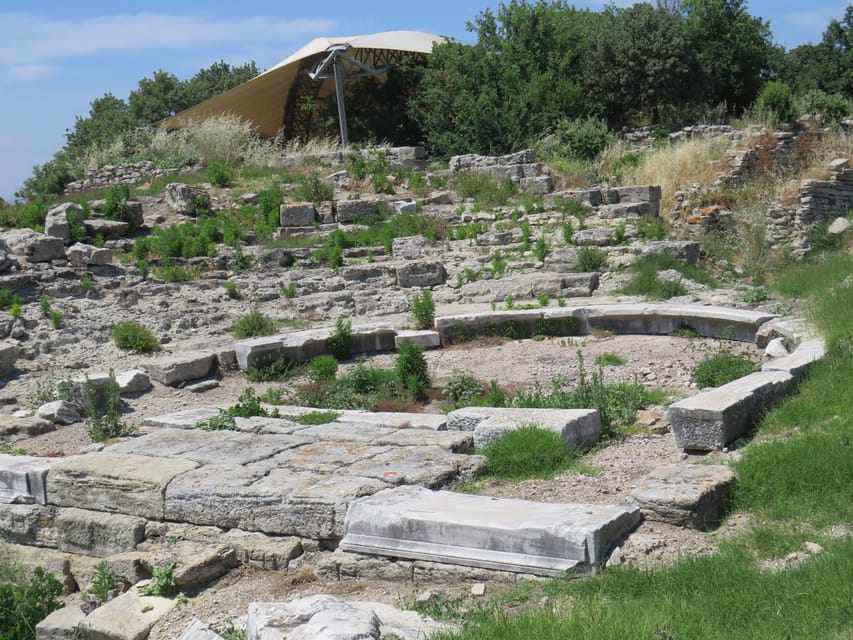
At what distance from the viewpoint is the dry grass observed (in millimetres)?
17281

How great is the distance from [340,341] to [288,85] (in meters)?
20.2

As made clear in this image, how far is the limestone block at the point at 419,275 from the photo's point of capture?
13641mm

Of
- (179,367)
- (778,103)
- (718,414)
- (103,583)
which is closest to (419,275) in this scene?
(179,367)

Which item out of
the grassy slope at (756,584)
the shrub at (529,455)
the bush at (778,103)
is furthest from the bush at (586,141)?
the grassy slope at (756,584)

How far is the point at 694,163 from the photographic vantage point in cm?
1803

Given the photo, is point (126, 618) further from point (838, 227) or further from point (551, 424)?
point (838, 227)

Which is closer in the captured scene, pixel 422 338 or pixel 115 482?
pixel 115 482

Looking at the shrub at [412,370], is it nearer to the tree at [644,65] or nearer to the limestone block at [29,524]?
the limestone block at [29,524]

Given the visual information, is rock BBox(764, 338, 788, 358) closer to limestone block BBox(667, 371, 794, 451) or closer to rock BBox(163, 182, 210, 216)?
limestone block BBox(667, 371, 794, 451)

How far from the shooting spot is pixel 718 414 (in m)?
5.88

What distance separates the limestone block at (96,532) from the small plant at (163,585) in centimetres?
92

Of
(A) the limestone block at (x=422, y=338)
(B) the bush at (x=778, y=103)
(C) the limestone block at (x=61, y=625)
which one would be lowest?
(C) the limestone block at (x=61, y=625)

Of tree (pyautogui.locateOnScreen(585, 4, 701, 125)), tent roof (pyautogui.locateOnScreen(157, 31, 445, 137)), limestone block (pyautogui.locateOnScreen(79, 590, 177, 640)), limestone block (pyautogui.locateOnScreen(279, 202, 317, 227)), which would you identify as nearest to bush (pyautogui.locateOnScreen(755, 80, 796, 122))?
tree (pyautogui.locateOnScreen(585, 4, 701, 125))

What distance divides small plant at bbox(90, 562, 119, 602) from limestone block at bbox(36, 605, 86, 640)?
165 mm
